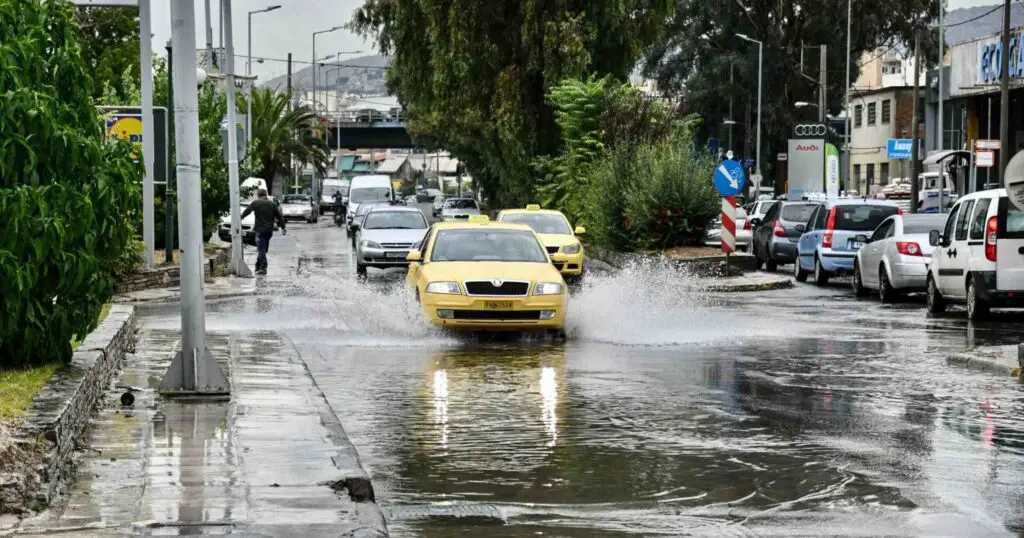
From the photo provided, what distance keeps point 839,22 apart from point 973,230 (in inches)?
2154

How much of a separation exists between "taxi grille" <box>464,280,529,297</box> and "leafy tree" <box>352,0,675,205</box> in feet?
99.3

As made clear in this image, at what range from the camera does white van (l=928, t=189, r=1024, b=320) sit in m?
21.3

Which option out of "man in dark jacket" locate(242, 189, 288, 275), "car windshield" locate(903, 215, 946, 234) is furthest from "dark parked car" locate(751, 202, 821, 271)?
"man in dark jacket" locate(242, 189, 288, 275)

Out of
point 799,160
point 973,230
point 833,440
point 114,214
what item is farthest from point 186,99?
point 799,160

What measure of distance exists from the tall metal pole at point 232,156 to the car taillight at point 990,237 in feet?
55.8

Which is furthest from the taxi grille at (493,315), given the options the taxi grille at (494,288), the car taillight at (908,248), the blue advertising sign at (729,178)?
the blue advertising sign at (729,178)

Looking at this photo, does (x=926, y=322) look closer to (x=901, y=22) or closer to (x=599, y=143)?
(x=599, y=143)

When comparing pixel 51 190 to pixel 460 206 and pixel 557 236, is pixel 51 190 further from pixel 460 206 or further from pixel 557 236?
pixel 460 206

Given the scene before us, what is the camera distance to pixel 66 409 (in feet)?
30.6

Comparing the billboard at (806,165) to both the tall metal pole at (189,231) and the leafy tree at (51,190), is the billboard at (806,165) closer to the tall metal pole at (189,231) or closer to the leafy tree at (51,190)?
the tall metal pole at (189,231)

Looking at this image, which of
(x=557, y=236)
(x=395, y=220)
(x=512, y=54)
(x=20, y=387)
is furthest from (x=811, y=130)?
(x=20, y=387)

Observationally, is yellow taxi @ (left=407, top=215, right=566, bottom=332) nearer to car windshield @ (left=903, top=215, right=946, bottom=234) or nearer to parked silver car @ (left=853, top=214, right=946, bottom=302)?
parked silver car @ (left=853, top=214, right=946, bottom=302)

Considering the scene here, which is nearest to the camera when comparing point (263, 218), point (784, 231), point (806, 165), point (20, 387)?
point (20, 387)

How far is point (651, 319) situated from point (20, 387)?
1261 cm
